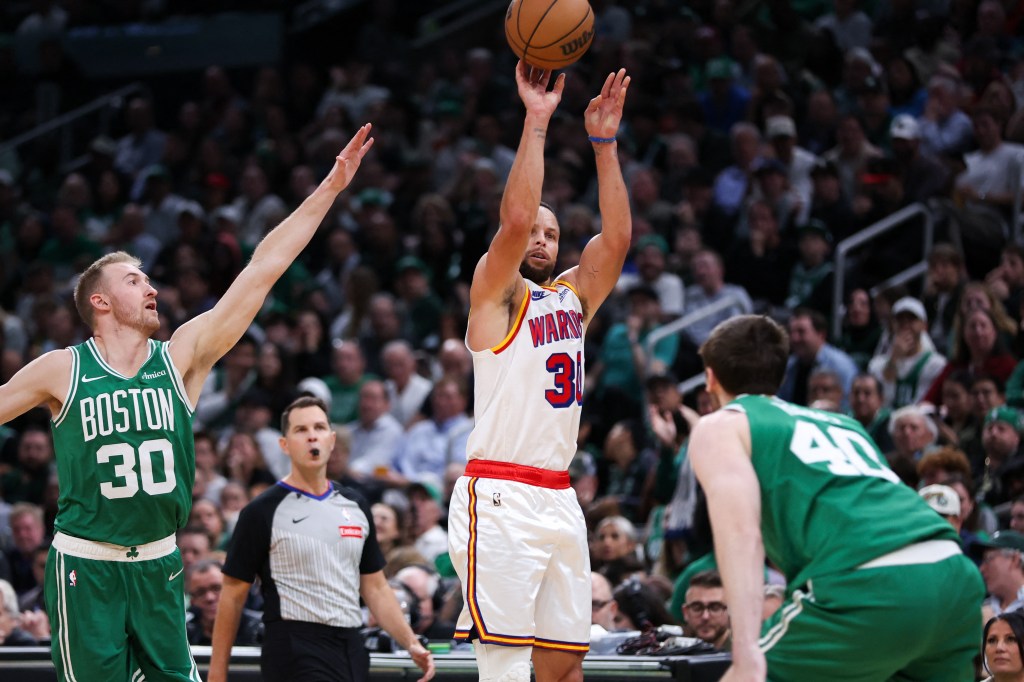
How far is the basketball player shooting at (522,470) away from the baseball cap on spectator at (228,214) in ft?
33.7

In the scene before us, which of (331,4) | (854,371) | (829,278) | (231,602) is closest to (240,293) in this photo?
(231,602)

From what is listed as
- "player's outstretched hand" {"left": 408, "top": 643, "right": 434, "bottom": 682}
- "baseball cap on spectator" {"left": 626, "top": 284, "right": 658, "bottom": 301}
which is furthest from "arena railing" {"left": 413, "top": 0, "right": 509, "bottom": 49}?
"player's outstretched hand" {"left": 408, "top": 643, "right": 434, "bottom": 682}

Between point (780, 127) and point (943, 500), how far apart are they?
6.06 m

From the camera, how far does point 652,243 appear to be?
12680 mm

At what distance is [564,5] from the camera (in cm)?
627

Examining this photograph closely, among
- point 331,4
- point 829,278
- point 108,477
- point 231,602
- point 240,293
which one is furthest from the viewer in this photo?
point 331,4

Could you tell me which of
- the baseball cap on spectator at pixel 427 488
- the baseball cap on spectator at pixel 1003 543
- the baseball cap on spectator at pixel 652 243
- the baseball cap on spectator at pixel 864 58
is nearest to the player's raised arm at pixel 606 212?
the baseball cap on spectator at pixel 1003 543

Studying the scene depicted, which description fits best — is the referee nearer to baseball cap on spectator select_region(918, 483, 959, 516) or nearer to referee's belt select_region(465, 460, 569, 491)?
referee's belt select_region(465, 460, 569, 491)

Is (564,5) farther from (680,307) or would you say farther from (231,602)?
(680,307)

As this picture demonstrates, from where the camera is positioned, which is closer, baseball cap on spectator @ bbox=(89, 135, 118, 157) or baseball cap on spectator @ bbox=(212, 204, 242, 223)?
baseball cap on spectator @ bbox=(212, 204, 242, 223)

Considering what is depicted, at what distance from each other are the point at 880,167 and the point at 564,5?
6806 mm

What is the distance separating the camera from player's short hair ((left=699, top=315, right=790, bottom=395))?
4.57m

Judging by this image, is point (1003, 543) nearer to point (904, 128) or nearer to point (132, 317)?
point (132, 317)

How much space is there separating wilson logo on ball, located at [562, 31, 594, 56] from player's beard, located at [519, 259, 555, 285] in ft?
2.95
